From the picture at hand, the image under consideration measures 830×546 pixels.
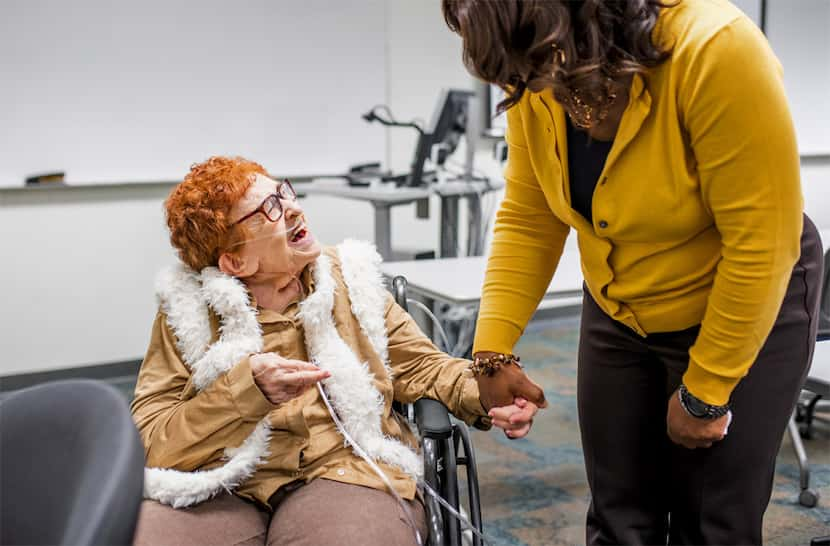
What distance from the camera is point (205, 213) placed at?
1.56m

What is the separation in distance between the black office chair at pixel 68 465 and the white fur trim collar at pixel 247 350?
1.86ft

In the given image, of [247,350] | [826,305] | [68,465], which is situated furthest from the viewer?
[826,305]

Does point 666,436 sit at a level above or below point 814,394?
above

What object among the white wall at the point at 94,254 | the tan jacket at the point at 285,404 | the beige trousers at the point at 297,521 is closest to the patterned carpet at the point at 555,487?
the tan jacket at the point at 285,404

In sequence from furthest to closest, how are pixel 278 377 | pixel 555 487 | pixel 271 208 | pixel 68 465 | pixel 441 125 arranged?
pixel 441 125, pixel 555 487, pixel 271 208, pixel 278 377, pixel 68 465

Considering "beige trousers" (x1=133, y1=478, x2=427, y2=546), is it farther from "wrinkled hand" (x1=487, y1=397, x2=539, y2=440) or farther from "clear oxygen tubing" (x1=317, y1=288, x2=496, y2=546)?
"wrinkled hand" (x1=487, y1=397, x2=539, y2=440)

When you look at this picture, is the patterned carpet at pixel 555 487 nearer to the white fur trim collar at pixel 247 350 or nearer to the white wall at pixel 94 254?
the white fur trim collar at pixel 247 350

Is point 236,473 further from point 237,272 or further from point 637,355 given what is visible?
point 637,355

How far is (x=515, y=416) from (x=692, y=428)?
0.31m

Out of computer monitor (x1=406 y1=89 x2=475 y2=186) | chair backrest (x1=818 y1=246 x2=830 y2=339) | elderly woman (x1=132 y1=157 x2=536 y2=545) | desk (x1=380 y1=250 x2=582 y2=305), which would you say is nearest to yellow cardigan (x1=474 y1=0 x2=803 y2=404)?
elderly woman (x1=132 y1=157 x2=536 y2=545)

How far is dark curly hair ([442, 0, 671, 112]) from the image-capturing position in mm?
925

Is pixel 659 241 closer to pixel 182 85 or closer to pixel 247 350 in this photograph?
pixel 247 350

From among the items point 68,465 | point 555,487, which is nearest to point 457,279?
point 555,487

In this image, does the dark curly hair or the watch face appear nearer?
the dark curly hair
